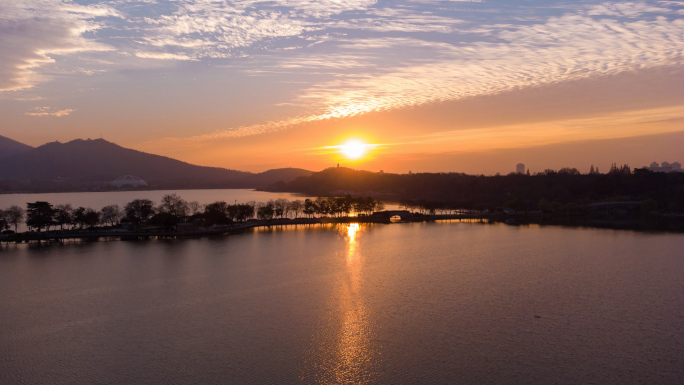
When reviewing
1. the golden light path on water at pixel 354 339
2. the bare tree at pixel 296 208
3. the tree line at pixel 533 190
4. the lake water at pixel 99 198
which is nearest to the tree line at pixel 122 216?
the bare tree at pixel 296 208

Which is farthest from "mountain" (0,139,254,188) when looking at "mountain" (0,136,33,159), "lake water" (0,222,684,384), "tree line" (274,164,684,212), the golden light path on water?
the golden light path on water

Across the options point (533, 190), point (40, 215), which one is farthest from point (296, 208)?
point (533, 190)

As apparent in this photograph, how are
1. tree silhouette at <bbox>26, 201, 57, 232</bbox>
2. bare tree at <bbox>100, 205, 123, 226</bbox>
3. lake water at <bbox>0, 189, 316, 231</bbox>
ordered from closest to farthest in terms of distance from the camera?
1. tree silhouette at <bbox>26, 201, 57, 232</bbox>
2. bare tree at <bbox>100, 205, 123, 226</bbox>
3. lake water at <bbox>0, 189, 316, 231</bbox>

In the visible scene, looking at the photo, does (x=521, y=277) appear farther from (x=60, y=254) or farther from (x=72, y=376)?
(x=60, y=254)

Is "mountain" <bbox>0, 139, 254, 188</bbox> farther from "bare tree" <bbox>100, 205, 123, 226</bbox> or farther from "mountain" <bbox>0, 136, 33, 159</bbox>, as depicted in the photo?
"bare tree" <bbox>100, 205, 123, 226</bbox>

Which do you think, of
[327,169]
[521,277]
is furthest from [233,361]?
[327,169]

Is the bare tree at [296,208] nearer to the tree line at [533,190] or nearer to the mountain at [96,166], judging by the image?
the tree line at [533,190]
